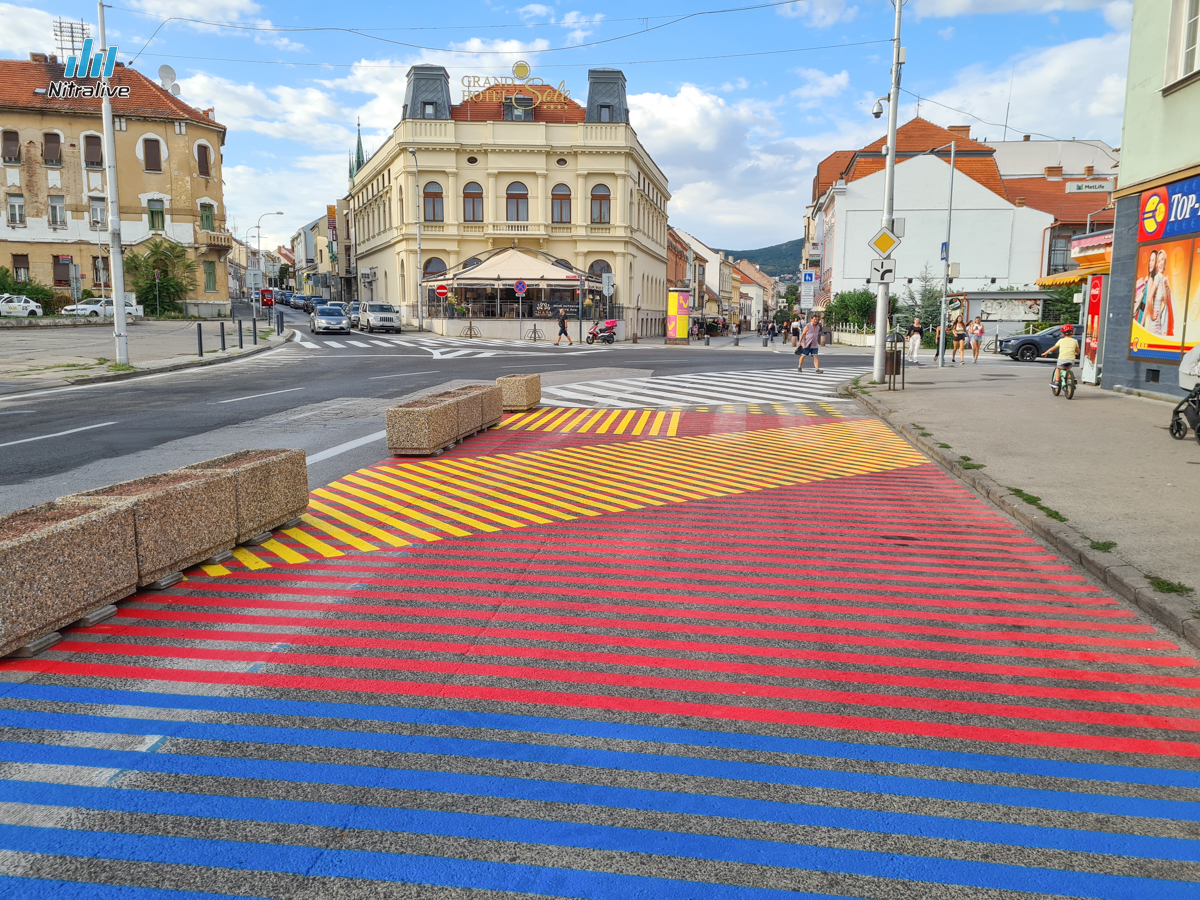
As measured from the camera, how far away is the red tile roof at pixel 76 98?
171 ft

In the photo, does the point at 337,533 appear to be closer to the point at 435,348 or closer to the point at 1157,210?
the point at 1157,210

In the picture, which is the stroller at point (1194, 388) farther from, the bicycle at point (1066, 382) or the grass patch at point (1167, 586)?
the grass patch at point (1167, 586)

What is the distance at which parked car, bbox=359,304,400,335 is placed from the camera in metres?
48.4

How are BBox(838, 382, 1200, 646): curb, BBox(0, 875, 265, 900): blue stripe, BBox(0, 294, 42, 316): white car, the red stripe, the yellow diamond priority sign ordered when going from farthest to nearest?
1. BBox(0, 294, 42, 316): white car
2. the yellow diamond priority sign
3. BBox(838, 382, 1200, 646): curb
4. the red stripe
5. BBox(0, 875, 265, 900): blue stripe

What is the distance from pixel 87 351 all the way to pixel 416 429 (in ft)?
72.3

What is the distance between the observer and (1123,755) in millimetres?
3617

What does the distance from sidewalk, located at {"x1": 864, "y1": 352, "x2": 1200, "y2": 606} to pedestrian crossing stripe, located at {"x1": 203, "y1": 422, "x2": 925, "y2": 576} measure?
51.1 inches

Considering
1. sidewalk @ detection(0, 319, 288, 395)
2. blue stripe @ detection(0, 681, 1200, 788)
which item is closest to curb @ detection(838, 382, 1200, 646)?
blue stripe @ detection(0, 681, 1200, 788)

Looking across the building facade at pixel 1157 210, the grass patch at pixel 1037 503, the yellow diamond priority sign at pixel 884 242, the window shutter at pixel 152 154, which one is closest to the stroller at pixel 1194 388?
the grass patch at pixel 1037 503

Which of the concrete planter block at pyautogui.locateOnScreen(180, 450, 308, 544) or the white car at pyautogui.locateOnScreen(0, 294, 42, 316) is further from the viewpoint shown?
the white car at pyautogui.locateOnScreen(0, 294, 42, 316)

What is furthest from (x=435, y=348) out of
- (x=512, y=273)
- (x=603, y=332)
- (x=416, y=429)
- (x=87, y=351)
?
(x=416, y=429)

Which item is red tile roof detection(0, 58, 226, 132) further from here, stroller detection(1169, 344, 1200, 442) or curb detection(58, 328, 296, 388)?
stroller detection(1169, 344, 1200, 442)

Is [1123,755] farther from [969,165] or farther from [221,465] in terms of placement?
[969,165]

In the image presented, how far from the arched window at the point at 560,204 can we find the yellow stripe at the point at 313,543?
165 ft
